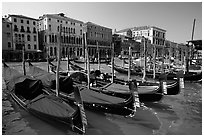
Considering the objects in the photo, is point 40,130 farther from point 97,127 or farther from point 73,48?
point 73,48

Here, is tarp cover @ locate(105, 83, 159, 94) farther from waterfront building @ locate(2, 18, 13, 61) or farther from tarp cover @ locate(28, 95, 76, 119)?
waterfront building @ locate(2, 18, 13, 61)

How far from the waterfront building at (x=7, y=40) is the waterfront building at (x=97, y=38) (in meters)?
13.7

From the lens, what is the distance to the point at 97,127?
4.51 metres

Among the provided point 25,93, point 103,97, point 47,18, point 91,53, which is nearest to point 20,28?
point 47,18

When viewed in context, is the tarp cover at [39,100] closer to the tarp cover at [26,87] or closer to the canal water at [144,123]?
the tarp cover at [26,87]

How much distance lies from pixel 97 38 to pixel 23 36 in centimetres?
1515

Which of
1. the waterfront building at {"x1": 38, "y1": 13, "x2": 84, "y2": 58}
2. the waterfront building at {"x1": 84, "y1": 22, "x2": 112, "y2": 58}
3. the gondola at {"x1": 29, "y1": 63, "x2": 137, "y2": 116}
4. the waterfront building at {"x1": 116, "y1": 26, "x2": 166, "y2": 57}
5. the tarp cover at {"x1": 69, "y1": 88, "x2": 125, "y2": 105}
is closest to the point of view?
the gondola at {"x1": 29, "y1": 63, "x2": 137, "y2": 116}

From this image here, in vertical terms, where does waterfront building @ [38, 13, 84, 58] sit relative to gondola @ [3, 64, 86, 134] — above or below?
above

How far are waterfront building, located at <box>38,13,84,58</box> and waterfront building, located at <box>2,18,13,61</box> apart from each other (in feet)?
18.6

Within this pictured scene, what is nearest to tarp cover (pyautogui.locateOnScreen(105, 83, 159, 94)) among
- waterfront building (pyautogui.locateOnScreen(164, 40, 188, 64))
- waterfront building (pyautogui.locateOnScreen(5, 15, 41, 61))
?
waterfront building (pyautogui.locateOnScreen(164, 40, 188, 64))

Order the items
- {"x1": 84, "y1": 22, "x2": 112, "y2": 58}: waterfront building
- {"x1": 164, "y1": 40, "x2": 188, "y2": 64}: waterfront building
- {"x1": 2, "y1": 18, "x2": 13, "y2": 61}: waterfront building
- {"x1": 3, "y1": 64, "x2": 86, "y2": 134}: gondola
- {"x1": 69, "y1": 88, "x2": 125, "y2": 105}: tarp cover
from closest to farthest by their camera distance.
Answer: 1. {"x1": 3, "y1": 64, "x2": 86, "y2": 134}: gondola
2. {"x1": 69, "y1": 88, "x2": 125, "y2": 105}: tarp cover
3. {"x1": 164, "y1": 40, "x2": 188, "y2": 64}: waterfront building
4. {"x1": 2, "y1": 18, "x2": 13, "y2": 61}: waterfront building
5. {"x1": 84, "y1": 22, "x2": 112, "y2": 58}: waterfront building

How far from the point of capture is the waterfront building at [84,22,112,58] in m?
33.8

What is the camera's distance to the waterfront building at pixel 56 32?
27938 mm

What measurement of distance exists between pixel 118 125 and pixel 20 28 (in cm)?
2398
